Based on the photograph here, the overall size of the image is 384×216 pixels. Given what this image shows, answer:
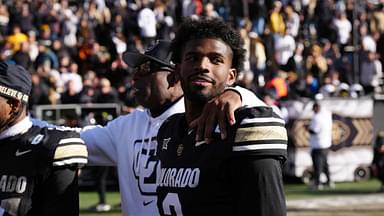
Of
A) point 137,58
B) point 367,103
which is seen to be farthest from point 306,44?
point 137,58

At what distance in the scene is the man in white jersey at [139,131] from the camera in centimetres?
496

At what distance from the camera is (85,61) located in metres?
20.8

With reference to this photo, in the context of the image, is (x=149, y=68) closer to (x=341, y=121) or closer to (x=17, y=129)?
(x=17, y=129)

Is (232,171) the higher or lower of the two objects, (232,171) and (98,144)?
the higher

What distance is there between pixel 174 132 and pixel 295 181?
15.0m

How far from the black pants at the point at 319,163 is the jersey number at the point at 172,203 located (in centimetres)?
1362

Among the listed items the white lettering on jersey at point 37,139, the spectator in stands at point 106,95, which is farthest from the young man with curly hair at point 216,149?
the spectator in stands at point 106,95

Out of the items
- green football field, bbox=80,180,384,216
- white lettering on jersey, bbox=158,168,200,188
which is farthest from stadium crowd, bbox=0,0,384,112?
white lettering on jersey, bbox=158,168,200,188

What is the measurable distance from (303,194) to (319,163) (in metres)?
1.14

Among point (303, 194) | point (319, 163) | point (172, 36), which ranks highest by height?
point (172, 36)

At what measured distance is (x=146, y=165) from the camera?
4.89 m

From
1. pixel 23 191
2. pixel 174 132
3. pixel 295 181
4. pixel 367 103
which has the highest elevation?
pixel 174 132

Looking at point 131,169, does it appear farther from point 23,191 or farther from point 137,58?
point 23,191

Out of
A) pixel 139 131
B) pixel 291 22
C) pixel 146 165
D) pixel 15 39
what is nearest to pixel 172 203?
pixel 146 165
